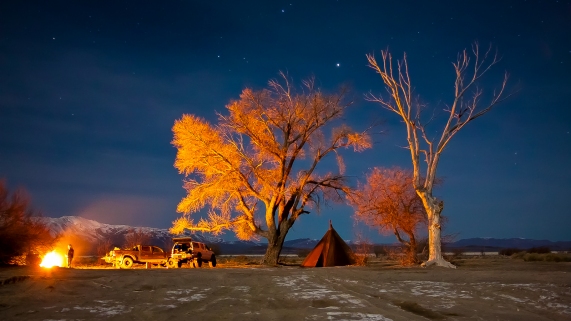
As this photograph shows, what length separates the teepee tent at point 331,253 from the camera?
2831cm

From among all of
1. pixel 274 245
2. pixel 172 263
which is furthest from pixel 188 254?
pixel 274 245

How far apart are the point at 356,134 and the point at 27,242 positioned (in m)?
20.0

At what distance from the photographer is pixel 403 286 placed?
12484 millimetres

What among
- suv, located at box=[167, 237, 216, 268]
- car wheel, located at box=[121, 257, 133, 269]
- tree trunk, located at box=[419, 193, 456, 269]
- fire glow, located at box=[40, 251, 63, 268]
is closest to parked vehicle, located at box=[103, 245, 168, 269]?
car wheel, located at box=[121, 257, 133, 269]

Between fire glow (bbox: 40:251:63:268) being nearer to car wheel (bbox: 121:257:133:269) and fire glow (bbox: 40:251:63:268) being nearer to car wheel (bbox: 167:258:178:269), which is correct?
car wheel (bbox: 121:257:133:269)

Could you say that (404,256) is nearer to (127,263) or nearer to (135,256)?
(135,256)

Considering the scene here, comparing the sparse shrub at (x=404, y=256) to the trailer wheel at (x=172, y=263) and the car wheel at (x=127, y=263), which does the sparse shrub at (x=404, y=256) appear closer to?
the trailer wheel at (x=172, y=263)

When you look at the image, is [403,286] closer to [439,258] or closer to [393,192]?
[439,258]

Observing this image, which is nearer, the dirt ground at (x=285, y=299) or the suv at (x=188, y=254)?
the dirt ground at (x=285, y=299)

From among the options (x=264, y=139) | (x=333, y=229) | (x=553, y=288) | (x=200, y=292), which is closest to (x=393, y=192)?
(x=333, y=229)

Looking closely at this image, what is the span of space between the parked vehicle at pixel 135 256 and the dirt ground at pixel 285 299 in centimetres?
1677

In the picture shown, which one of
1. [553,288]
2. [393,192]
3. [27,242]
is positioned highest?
[393,192]

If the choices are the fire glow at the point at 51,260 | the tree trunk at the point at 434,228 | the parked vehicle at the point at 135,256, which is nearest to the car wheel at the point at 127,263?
the parked vehicle at the point at 135,256

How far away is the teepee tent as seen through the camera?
28.3m
